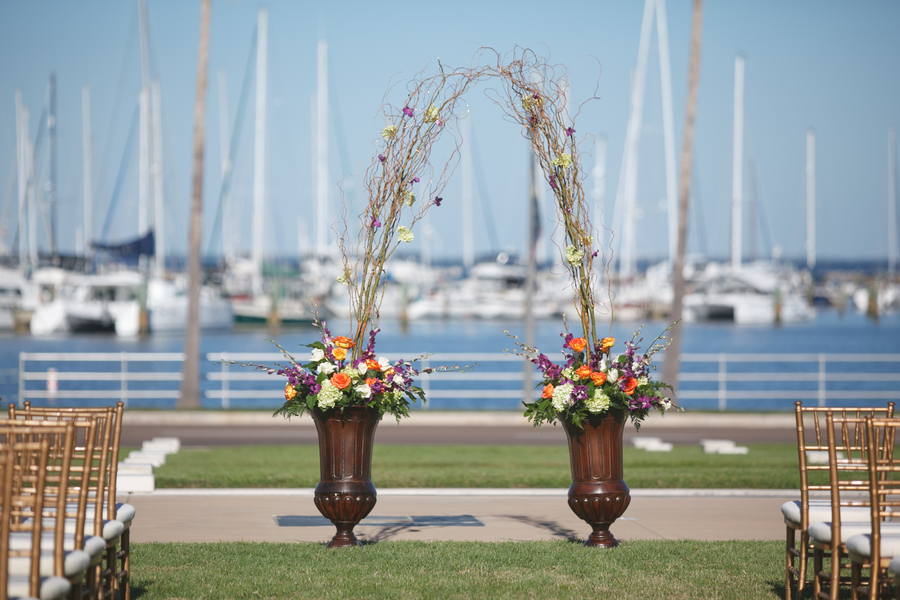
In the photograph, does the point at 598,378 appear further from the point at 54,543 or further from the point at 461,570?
the point at 54,543

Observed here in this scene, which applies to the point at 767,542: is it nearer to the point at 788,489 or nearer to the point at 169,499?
the point at 788,489

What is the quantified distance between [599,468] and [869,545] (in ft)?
9.00

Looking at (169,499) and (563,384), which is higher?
(563,384)

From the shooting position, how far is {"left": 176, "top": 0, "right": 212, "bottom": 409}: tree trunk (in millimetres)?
21406

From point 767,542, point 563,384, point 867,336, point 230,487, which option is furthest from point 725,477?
point 867,336

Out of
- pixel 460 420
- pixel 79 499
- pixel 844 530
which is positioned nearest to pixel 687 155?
pixel 460 420

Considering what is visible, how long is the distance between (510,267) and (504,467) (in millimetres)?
97866

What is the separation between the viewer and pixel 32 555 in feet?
15.1

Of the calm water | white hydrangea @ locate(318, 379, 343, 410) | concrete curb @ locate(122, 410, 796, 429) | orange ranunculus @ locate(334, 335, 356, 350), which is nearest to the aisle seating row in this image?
white hydrangea @ locate(318, 379, 343, 410)

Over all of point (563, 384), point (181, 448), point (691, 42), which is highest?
point (691, 42)

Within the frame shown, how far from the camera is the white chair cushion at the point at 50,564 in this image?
4836 mm

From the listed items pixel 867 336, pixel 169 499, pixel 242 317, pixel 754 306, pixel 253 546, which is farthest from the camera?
pixel 754 306

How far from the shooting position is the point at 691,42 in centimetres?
2181

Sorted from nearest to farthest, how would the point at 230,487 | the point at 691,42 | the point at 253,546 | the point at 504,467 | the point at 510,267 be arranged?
1. the point at 253,546
2. the point at 230,487
3. the point at 504,467
4. the point at 691,42
5. the point at 510,267
